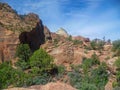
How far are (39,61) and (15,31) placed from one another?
51.2ft

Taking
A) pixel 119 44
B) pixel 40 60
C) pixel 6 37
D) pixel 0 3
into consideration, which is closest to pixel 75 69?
pixel 40 60

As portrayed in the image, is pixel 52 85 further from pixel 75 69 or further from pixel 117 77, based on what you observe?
pixel 75 69

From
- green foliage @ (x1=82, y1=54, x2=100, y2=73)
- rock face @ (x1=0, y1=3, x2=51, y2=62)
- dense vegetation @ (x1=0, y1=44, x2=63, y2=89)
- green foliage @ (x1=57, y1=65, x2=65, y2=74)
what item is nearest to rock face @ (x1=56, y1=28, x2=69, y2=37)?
rock face @ (x1=0, y1=3, x2=51, y2=62)

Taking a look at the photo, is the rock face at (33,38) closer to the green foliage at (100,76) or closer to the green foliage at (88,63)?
the green foliage at (88,63)

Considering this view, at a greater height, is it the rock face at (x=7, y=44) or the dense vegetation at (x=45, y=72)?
the rock face at (x=7, y=44)

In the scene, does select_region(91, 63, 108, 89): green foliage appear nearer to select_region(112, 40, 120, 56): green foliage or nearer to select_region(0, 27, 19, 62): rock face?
select_region(112, 40, 120, 56): green foliage

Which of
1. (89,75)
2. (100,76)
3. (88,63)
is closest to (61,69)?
(88,63)

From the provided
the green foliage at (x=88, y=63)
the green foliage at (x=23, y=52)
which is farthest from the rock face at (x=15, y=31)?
the green foliage at (x=88, y=63)

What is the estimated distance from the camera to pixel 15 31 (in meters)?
68.2

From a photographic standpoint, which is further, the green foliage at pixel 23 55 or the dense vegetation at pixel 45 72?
the green foliage at pixel 23 55

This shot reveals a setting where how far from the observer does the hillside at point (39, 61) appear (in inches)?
1860

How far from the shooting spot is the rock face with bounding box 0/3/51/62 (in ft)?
217

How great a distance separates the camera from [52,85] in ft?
81.7

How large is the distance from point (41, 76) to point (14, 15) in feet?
90.1
